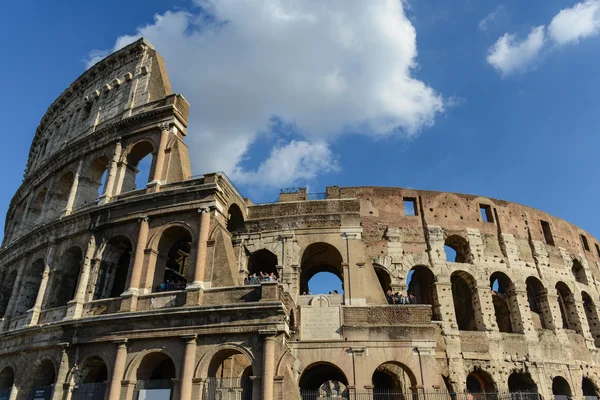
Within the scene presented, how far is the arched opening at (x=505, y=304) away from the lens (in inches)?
786

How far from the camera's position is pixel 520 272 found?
20.9 metres

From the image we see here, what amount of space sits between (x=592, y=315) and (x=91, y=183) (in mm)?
25719

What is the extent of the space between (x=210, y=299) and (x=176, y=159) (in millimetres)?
6177

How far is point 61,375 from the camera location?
1506 centimetres

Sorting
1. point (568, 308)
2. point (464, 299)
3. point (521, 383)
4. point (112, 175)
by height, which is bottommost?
point (521, 383)

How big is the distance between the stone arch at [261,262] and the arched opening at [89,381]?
21.1ft

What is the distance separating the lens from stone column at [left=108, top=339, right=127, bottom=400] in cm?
1382

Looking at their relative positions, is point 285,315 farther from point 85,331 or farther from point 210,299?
point 85,331

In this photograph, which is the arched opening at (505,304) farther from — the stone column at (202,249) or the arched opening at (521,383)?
the stone column at (202,249)

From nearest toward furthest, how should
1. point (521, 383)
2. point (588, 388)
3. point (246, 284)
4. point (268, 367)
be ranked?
point (268, 367) → point (246, 284) → point (521, 383) → point (588, 388)

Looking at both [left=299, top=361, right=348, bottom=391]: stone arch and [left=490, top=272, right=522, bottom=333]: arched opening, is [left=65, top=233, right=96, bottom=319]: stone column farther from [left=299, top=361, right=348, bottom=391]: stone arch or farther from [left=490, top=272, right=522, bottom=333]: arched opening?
[left=490, top=272, right=522, bottom=333]: arched opening

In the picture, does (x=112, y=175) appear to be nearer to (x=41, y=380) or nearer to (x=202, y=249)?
(x=202, y=249)

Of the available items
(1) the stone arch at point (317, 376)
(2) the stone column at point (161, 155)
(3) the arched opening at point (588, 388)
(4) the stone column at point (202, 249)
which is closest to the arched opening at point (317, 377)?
(1) the stone arch at point (317, 376)

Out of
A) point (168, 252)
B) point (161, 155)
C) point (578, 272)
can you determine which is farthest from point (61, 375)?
point (578, 272)
